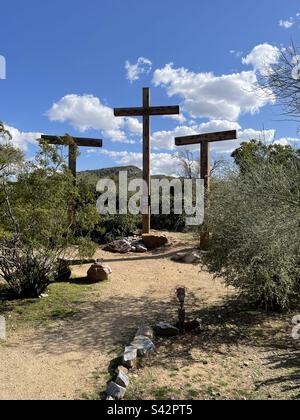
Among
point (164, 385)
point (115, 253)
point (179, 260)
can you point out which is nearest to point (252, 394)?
point (164, 385)

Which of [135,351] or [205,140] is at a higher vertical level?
[205,140]

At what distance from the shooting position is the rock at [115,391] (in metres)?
3.48

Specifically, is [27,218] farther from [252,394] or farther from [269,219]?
[252,394]

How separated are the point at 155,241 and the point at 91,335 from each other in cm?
706

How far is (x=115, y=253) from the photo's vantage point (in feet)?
38.2

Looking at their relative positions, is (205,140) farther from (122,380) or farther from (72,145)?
(122,380)

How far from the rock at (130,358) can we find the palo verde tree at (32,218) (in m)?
2.75

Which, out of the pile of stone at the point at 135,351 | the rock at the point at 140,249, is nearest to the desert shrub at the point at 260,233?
the pile of stone at the point at 135,351

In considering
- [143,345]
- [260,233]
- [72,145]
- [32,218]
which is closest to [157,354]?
[143,345]

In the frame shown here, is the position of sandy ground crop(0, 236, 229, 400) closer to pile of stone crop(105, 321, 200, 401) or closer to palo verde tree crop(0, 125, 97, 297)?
pile of stone crop(105, 321, 200, 401)

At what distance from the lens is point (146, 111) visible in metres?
12.1

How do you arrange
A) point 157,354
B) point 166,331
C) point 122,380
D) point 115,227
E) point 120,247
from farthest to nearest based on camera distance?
point 115,227 → point 120,247 → point 166,331 → point 157,354 → point 122,380

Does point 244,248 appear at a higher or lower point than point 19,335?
higher
